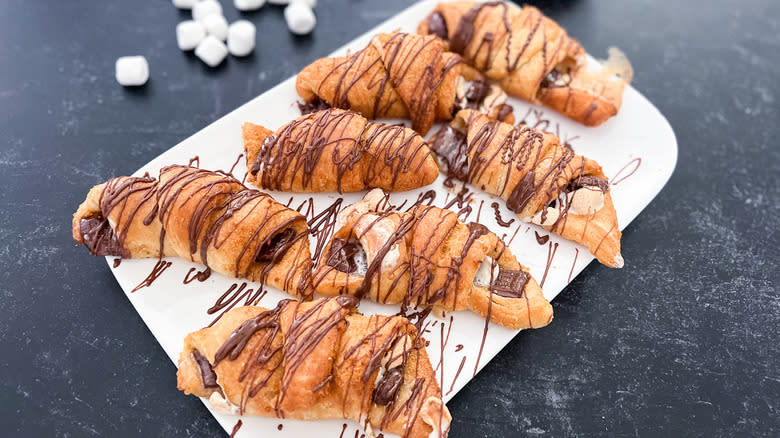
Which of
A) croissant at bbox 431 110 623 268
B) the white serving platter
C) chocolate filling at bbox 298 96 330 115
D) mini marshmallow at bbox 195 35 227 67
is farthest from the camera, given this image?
mini marshmallow at bbox 195 35 227 67

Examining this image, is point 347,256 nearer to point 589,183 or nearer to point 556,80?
point 589,183

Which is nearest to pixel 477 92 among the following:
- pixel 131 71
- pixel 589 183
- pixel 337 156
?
pixel 589 183

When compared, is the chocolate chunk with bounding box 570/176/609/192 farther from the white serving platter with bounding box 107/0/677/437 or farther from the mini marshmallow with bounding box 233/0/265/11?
the mini marshmallow with bounding box 233/0/265/11

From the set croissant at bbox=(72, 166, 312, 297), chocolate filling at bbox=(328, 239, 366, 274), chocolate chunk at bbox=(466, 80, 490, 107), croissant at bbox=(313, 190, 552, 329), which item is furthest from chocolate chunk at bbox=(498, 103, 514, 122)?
croissant at bbox=(72, 166, 312, 297)

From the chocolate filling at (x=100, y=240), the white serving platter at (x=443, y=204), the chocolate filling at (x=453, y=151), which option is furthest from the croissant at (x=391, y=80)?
the chocolate filling at (x=100, y=240)

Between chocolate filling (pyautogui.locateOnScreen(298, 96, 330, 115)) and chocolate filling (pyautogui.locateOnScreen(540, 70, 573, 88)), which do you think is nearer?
chocolate filling (pyautogui.locateOnScreen(298, 96, 330, 115))

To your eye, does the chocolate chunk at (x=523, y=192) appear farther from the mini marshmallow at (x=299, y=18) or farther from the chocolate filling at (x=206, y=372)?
the mini marshmallow at (x=299, y=18)

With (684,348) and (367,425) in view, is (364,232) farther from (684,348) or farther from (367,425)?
(684,348)
